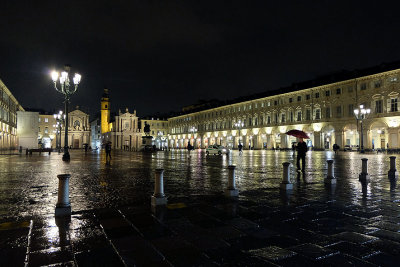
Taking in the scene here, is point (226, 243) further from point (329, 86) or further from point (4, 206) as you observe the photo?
point (329, 86)

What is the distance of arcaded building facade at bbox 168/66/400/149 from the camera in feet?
142

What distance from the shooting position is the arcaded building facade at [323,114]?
43.3m

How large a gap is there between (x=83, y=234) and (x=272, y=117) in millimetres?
62152

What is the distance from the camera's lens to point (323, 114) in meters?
53.2

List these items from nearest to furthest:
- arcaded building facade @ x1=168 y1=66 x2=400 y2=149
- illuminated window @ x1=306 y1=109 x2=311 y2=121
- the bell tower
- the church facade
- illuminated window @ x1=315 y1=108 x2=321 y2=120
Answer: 1. arcaded building facade @ x1=168 y1=66 x2=400 y2=149
2. illuminated window @ x1=315 y1=108 x2=321 y2=120
3. illuminated window @ x1=306 y1=109 x2=311 y2=121
4. the church facade
5. the bell tower

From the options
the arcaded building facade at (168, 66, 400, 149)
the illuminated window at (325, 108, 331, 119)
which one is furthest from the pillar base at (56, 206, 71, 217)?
the illuminated window at (325, 108, 331, 119)

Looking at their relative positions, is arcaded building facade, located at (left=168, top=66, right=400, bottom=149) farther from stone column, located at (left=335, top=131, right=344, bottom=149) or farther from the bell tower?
the bell tower

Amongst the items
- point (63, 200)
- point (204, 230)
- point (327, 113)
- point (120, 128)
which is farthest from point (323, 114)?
point (120, 128)

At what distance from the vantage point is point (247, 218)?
5.11m

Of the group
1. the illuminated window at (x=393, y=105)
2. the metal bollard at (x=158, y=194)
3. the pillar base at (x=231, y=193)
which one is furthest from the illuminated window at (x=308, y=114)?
the metal bollard at (x=158, y=194)

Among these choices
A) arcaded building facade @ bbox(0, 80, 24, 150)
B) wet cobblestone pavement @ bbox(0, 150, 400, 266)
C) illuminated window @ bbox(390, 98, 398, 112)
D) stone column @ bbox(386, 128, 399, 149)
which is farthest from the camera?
arcaded building facade @ bbox(0, 80, 24, 150)

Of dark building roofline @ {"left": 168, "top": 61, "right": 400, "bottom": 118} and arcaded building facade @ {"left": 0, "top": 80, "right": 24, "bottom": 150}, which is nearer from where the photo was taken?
dark building roofline @ {"left": 168, "top": 61, "right": 400, "bottom": 118}

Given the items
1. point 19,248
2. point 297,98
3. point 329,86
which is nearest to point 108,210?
point 19,248

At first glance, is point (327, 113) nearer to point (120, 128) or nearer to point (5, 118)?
point (5, 118)
